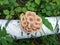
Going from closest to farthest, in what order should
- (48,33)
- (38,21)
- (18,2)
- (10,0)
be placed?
1. (38,21)
2. (10,0)
3. (48,33)
4. (18,2)

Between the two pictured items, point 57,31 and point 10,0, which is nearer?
point 10,0

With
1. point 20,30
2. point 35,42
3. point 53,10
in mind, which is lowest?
point 35,42

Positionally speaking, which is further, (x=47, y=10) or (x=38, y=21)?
(x=47, y=10)

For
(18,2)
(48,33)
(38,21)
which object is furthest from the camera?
(18,2)

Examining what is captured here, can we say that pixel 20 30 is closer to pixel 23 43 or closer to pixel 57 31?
pixel 23 43

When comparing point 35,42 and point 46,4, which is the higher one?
point 46,4

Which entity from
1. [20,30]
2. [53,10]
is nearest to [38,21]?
[20,30]

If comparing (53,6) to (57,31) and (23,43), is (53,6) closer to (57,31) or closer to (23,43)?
(57,31)

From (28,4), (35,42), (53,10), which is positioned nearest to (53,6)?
(53,10)

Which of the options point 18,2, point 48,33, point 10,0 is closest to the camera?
point 10,0
